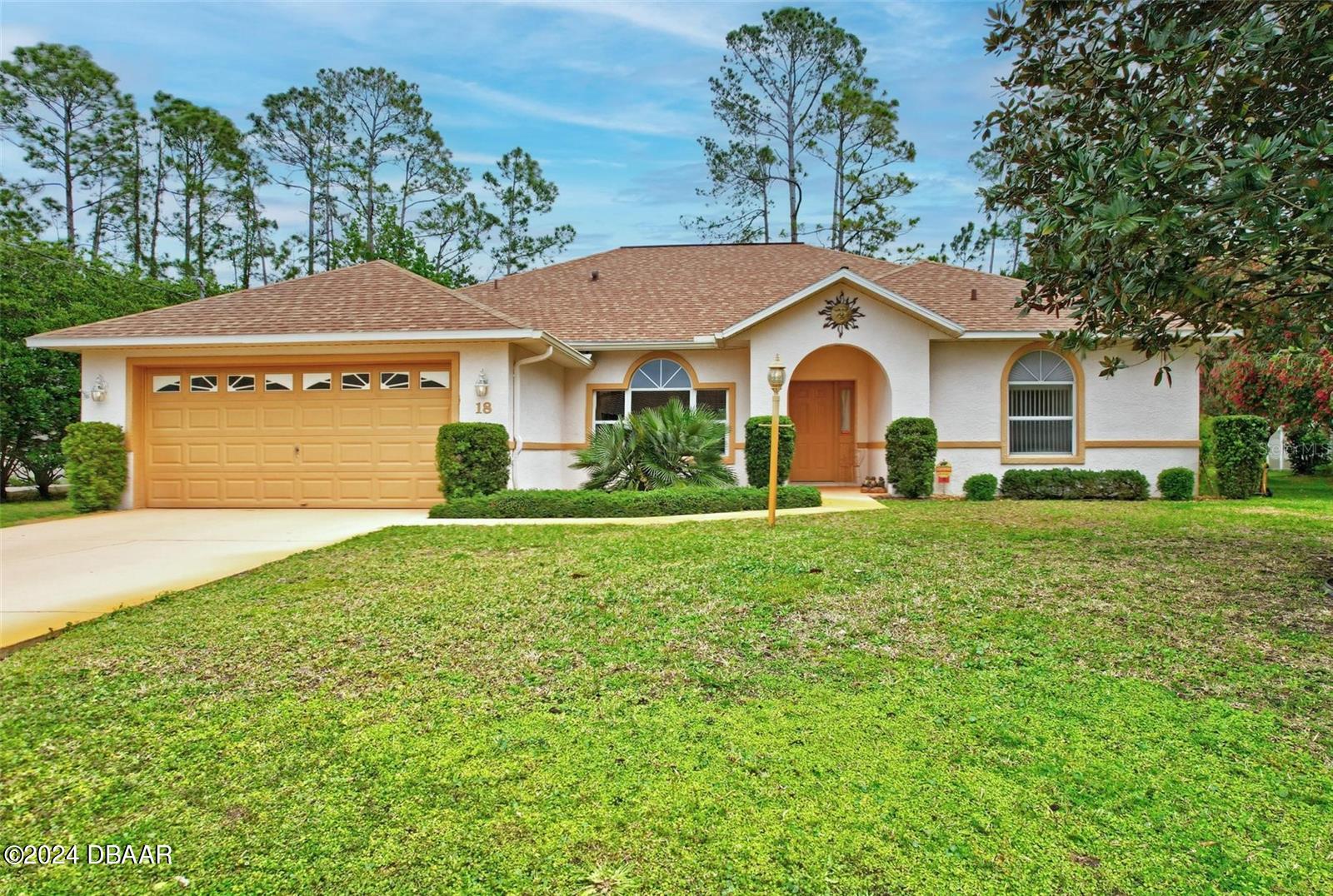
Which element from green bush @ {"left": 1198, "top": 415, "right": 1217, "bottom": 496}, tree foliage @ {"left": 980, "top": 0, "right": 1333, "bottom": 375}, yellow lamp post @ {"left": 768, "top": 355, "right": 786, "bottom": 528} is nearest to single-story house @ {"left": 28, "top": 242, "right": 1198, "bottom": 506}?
green bush @ {"left": 1198, "top": 415, "right": 1217, "bottom": 496}

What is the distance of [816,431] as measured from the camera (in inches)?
630

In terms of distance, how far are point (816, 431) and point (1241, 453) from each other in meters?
7.92

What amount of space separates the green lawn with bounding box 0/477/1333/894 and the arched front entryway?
918 centimetres

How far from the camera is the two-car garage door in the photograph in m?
12.5

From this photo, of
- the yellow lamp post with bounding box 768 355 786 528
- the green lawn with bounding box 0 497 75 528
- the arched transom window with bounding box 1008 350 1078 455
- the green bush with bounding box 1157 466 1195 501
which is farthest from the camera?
the arched transom window with bounding box 1008 350 1078 455

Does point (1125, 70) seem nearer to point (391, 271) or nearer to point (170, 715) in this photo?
point (170, 715)

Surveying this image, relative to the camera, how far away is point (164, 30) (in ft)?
35.6

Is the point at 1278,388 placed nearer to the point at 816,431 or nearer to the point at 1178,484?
the point at 1178,484

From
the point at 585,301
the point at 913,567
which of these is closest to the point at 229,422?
the point at 585,301

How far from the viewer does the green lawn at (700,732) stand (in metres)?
2.57

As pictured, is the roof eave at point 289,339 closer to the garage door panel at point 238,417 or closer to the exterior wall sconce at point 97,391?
the exterior wall sconce at point 97,391

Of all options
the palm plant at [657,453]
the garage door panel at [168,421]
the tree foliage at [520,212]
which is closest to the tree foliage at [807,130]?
the tree foliage at [520,212]

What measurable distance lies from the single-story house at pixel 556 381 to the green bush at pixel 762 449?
835mm

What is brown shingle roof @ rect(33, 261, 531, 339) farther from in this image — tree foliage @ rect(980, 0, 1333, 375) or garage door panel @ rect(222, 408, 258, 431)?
tree foliage @ rect(980, 0, 1333, 375)
